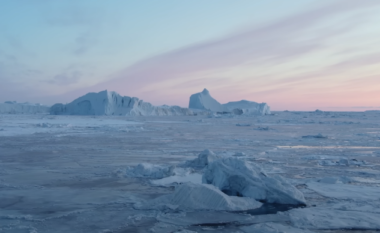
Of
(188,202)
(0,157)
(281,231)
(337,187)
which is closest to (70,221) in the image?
(188,202)

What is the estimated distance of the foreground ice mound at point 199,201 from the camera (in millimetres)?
4445

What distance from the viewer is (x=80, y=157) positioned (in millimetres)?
8938

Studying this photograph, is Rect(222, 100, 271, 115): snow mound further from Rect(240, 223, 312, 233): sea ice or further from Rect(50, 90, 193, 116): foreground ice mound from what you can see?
Rect(240, 223, 312, 233): sea ice

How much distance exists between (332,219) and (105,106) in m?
41.3

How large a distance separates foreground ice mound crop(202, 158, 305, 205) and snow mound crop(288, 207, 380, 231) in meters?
0.40

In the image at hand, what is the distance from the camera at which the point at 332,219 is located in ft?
13.0

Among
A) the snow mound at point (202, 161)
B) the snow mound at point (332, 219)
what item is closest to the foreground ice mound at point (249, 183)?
the snow mound at point (332, 219)

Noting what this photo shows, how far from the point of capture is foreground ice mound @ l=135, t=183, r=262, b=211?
4.45m

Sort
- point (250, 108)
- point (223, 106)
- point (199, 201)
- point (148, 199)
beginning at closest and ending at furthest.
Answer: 1. point (199, 201)
2. point (148, 199)
3. point (223, 106)
4. point (250, 108)

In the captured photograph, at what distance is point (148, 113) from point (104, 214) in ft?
154

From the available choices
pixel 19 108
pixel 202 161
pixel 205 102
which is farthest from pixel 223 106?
pixel 202 161

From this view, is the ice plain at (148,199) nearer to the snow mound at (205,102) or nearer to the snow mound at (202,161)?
the snow mound at (202,161)

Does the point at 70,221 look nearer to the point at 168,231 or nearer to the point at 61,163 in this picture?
the point at 168,231

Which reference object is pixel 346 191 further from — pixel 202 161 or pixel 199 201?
pixel 202 161
